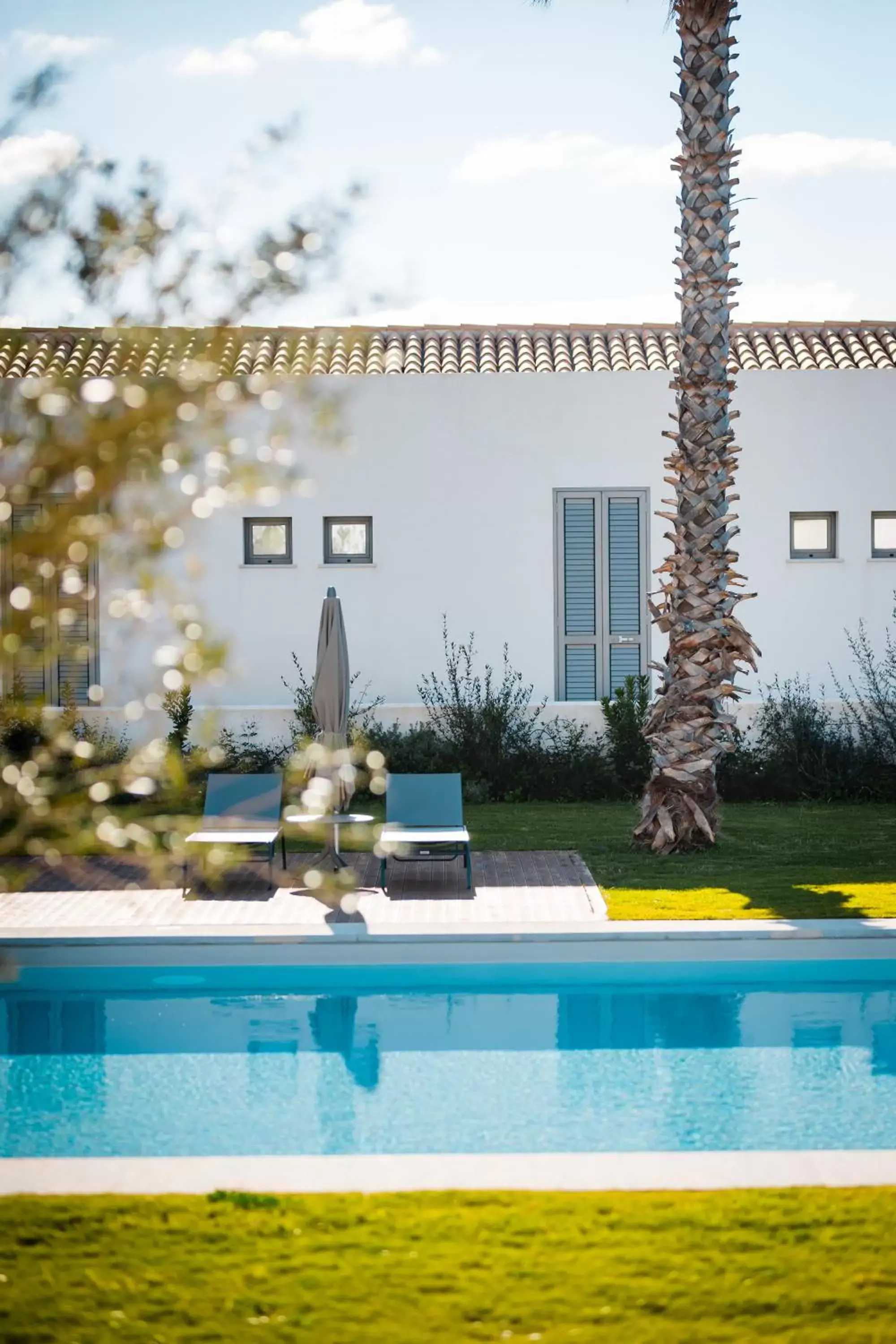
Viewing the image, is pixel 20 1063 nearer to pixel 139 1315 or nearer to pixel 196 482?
pixel 139 1315

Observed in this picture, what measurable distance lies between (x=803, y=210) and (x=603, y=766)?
20.9 feet

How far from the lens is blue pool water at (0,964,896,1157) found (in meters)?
7.14

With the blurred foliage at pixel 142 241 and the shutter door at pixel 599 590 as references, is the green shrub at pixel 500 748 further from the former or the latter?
the blurred foliage at pixel 142 241

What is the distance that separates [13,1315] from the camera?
430 centimetres

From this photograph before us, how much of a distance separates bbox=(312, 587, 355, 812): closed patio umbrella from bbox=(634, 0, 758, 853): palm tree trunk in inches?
111

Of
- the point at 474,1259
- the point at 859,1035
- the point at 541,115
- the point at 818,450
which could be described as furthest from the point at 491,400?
the point at 474,1259

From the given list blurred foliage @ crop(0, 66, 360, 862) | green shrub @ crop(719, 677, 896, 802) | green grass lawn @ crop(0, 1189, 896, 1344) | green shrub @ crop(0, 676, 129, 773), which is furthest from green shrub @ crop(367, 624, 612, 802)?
blurred foliage @ crop(0, 66, 360, 862)

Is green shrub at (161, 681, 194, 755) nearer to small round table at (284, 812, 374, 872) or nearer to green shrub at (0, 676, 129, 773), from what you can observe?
green shrub at (0, 676, 129, 773)

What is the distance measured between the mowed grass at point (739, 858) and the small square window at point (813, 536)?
3.70 metres

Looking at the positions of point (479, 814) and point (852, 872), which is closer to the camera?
point (852, 872)

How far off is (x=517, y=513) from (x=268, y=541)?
3164 mm

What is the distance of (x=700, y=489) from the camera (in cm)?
1252

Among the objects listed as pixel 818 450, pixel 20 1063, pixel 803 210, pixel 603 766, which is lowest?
pixel 20 1063

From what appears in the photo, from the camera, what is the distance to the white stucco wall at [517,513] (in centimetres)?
1766
